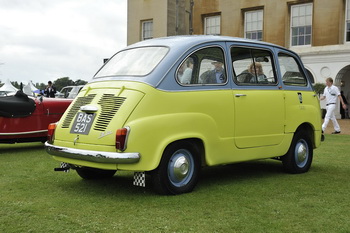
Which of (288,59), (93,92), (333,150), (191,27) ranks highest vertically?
(191,27)

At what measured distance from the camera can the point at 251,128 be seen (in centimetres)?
607

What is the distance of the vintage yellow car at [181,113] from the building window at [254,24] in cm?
1827

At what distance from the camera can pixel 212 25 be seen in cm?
2641

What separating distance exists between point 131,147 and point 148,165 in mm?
289

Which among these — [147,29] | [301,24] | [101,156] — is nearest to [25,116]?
[101,156]

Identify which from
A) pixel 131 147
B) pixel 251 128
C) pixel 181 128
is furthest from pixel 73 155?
pixel 251 128

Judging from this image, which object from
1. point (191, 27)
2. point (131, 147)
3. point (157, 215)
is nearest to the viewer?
point (157, 215)

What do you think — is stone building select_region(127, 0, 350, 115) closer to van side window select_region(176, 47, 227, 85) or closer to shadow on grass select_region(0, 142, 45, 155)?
shadow on grass select_region(0, 142, 45, 155)

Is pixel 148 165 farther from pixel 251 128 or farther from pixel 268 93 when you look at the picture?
pixel 268 93

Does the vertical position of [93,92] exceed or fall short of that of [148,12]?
it falls short

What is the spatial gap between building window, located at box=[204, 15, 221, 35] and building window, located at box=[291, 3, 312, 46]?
463cm

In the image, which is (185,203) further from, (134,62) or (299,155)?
(299,155)

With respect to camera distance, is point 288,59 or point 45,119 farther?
point 45,119

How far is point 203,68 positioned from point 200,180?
1.59 metres
